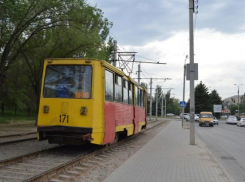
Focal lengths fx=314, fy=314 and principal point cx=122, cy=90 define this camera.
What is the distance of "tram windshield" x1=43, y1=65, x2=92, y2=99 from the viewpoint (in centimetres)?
1037

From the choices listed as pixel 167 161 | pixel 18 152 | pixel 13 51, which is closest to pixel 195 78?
pixel 167 161

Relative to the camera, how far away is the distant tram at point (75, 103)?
10070 mm

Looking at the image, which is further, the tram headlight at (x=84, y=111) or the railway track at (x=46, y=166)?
the tram headlight at (x=84, y=111)

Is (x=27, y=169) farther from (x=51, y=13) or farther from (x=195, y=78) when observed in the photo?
(x=51, y=13)

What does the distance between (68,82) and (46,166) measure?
10.4 feet

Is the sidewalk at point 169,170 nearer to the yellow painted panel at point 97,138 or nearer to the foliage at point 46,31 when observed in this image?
the yellow painted panel at point 97,138

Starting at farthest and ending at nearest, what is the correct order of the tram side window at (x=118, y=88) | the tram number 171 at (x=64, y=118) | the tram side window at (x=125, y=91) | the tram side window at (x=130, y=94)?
1. the tram side window at (x=130, y=94)
2. the tram side window at (x=125, y=91)
3. the tram side window at (x=118, y=88)
4. the tram number 171 at (x=64, y=118)

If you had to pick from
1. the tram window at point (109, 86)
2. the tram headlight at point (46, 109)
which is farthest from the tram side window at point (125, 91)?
the tram headlight at point (46, 109)

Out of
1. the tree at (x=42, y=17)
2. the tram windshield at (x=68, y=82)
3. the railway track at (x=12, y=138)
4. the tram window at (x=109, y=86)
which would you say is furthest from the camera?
the tree at (x=42, y=17)

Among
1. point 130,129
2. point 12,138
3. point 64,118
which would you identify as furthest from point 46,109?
point 12,138

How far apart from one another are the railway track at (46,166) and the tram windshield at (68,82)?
2016 mm

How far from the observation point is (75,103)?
10.2 meters

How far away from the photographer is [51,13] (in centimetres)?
1872

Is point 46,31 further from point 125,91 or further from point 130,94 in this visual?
point 125,91
